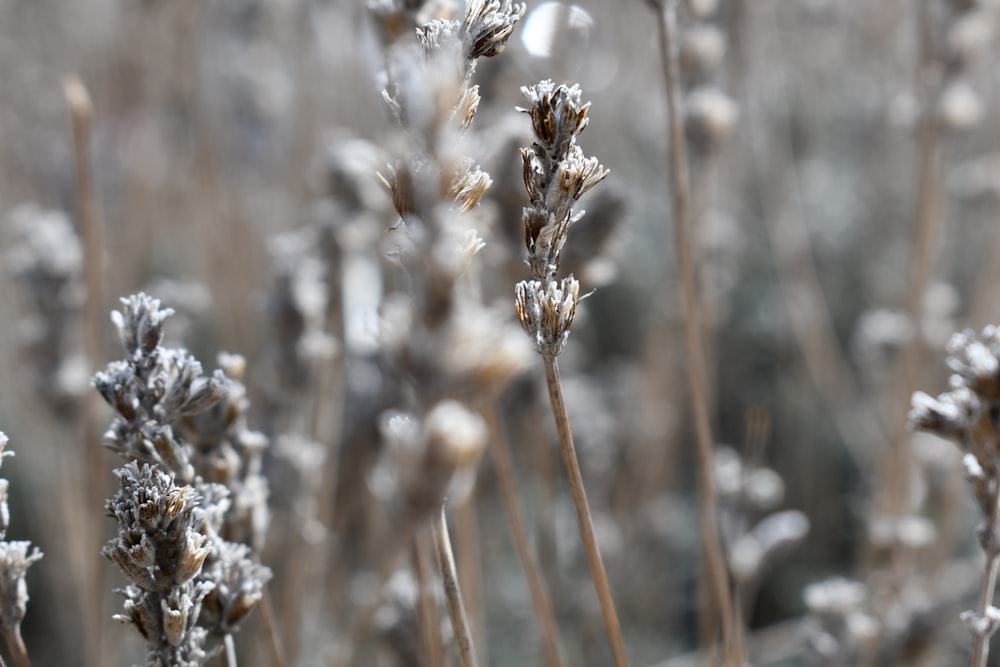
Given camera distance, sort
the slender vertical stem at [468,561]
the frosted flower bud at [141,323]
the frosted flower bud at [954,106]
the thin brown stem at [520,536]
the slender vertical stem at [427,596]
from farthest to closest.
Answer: the frosted flower bud at [954,106], the slender vertical stem at [468,561], the thin brown stem at [520,536], the frosted flower bud at [141,323], the slender vertical stem at [427,596]

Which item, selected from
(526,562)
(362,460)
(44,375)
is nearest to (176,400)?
(526,562)

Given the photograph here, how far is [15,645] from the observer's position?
0.35 meters

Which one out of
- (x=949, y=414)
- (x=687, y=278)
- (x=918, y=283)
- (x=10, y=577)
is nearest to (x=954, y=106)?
(x=918, y=283)

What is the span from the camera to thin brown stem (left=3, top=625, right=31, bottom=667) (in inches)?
13.4

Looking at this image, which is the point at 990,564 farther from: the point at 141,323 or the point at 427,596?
the point at 141,323

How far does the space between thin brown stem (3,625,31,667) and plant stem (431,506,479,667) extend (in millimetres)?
166

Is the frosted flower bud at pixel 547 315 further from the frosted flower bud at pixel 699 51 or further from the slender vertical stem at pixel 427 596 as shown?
the frosted flower bud at pixel 699 51

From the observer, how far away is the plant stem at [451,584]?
30cm

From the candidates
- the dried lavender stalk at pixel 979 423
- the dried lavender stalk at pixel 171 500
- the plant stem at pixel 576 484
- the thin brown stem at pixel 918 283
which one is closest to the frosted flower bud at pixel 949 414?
the dried lavender stalk at pixel 979 423

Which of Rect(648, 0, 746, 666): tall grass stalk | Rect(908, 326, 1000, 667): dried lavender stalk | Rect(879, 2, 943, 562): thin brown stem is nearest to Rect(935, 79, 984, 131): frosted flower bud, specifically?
Rect(879, 2, 943, 562): thin brown stem

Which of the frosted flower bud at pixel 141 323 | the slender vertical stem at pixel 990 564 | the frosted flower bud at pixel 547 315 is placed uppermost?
the frosted flower bud at pixel 141 323

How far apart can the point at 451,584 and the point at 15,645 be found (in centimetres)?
18

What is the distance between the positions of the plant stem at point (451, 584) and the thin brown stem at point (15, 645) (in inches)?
6.5

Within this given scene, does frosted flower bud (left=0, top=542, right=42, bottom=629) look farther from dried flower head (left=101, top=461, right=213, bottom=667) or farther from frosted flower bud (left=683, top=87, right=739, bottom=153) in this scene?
frosted flower bud (left=683, top=87, right=739, bottom=153)
